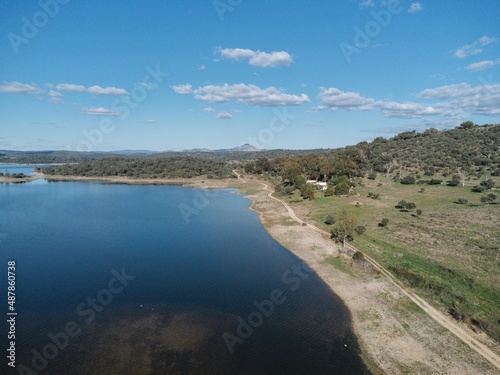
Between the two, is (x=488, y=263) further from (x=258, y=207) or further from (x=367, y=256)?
(x=258, y=207)

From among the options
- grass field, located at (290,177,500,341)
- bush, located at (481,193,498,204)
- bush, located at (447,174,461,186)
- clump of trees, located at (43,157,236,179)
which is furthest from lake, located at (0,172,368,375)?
clump of trees, located at (43,157,236,179)

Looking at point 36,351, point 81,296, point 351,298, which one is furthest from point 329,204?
point 36,351

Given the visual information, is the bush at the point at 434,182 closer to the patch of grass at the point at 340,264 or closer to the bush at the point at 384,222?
the bush at the point at 384,222

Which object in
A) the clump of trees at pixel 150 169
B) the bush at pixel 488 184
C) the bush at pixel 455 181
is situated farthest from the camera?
the clump of trees at pixel 150 169

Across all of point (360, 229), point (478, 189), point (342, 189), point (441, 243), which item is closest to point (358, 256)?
point (360, 229)

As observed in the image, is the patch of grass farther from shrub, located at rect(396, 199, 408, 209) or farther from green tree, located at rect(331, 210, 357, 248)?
shrub, located at rect(396, 199, 408, 209)

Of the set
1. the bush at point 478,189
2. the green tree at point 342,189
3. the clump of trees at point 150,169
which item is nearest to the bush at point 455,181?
the bush at point 478,189
